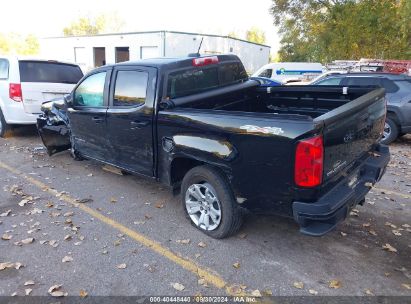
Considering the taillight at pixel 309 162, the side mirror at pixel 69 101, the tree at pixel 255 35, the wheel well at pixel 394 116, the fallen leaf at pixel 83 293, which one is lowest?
the fallen leaf at pixel 83 293

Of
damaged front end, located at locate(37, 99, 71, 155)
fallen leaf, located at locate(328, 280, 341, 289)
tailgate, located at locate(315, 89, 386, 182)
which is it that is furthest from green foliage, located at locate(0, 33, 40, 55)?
fallen leaf, located at locate(328, 280, 341, 289)

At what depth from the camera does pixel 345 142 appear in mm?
3322

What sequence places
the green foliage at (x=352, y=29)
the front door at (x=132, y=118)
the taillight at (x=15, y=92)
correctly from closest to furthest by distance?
the front door at (x=132, y=118), the taillight at (x=15, y=92), the green foliage at (x=352, y=29)

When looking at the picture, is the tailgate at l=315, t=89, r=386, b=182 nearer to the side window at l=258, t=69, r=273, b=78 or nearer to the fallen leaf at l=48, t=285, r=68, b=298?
the fallen leaf at l=48, t=285, r=68, b=298

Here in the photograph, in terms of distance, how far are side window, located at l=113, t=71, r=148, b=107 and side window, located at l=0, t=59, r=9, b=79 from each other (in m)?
4.32

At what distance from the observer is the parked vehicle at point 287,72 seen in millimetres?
20594

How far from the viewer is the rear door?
7.69 m

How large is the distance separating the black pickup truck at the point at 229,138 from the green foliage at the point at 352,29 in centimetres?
1731

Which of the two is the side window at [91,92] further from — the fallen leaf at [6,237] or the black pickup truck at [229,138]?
the fallen leaf at [6,237]

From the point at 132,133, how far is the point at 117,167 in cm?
80

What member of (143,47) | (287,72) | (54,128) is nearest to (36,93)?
(54,128)

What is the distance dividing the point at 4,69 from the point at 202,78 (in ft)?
18.1

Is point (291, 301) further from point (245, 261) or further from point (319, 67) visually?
point (319, 67)

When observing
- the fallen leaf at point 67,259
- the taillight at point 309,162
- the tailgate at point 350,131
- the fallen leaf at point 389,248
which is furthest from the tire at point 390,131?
the fallen leaf at point 67,259
